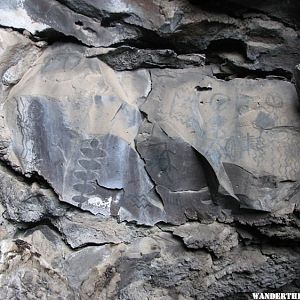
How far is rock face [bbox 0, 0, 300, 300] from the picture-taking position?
1.50 m

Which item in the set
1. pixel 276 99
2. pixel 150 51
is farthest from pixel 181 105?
pixel 276 99

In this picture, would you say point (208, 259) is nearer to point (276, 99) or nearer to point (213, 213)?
point (213, 213)

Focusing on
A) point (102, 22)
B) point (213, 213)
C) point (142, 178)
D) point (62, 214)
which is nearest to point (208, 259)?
point (213, 213)

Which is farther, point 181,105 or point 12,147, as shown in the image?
point 181,105

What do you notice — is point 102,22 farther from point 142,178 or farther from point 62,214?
point 62,214

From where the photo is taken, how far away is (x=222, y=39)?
5.51 feet

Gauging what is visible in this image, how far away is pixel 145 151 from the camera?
155 cm

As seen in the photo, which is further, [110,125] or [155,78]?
[155,78]

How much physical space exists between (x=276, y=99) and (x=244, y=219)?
0.40m

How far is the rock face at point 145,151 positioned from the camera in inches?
58.9

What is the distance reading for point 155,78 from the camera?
→ 1647 millimetres

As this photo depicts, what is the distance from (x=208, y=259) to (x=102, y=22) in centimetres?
82

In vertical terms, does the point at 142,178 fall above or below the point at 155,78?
below

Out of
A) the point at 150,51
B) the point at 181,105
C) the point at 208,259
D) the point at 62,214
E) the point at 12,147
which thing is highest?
the point at 150,51
